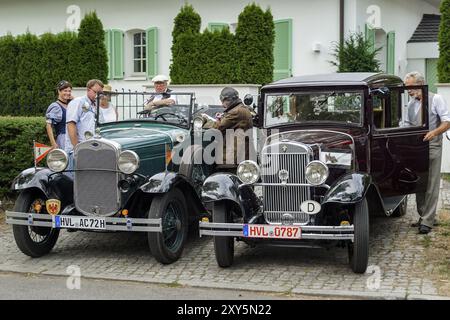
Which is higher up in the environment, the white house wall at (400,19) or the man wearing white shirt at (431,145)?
the white house wall at (400,19)

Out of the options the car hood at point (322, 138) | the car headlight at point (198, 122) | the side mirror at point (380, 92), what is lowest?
the car hood at point (322, 138)

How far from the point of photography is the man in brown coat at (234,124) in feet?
25.5

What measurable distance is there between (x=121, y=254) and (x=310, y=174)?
2.53 meters

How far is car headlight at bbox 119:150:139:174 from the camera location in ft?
23.2

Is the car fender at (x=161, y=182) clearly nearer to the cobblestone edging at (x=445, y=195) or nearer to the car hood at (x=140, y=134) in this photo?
the car hood at (x=140, y=134)

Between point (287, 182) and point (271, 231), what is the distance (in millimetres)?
577

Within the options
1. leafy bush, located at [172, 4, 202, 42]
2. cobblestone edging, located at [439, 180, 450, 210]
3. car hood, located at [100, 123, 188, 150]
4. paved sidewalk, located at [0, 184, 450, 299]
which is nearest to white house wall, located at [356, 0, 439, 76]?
leafy bush, located at [172, 4, 202, 42]

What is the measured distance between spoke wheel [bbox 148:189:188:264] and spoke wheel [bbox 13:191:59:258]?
4.76ft

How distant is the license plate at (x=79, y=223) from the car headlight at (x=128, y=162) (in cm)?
59

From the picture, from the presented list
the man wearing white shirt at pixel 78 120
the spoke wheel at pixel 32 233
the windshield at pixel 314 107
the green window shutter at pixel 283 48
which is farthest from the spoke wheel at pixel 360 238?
the green window shutter at pixel 283 48

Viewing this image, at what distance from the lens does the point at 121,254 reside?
765 centimetres

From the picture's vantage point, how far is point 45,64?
17.1 metres
